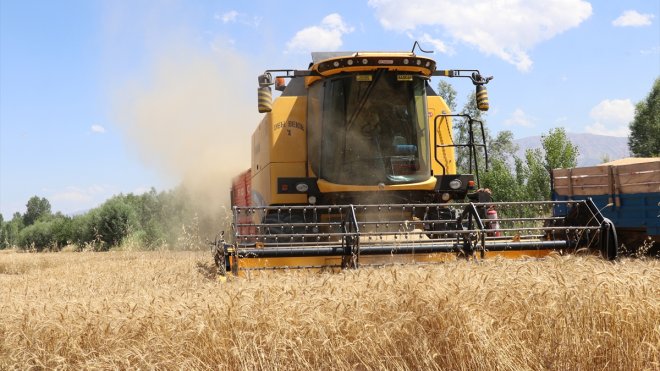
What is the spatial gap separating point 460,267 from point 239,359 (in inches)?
74.6

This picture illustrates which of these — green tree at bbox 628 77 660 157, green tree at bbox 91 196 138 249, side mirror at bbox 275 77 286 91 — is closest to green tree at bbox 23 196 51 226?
green tree at bbox 91 196 138 249

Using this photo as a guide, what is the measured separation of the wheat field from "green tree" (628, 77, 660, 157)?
145 feet

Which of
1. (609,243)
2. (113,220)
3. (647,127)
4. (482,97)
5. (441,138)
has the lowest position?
(609,243)

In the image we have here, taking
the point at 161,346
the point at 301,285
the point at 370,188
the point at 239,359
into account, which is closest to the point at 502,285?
the point at 301,285

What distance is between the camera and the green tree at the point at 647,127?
144ft

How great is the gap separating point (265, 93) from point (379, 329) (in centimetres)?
414

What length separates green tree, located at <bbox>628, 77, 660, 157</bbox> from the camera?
44.0 m


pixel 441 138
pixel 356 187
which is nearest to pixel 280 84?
pixel 356 187

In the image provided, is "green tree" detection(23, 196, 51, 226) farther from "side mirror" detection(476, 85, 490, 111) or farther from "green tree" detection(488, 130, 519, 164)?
"side mirror" detection(476, 85, 490, 111)

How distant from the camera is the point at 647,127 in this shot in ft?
147

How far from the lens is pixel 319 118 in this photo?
7926mm

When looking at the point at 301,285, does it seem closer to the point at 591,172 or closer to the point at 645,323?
the point at 645,323

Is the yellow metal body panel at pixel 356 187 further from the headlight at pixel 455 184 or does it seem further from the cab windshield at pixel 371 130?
the headlight at pixel 455 184

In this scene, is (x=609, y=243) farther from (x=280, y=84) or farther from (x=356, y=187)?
(x=280, y=84)
